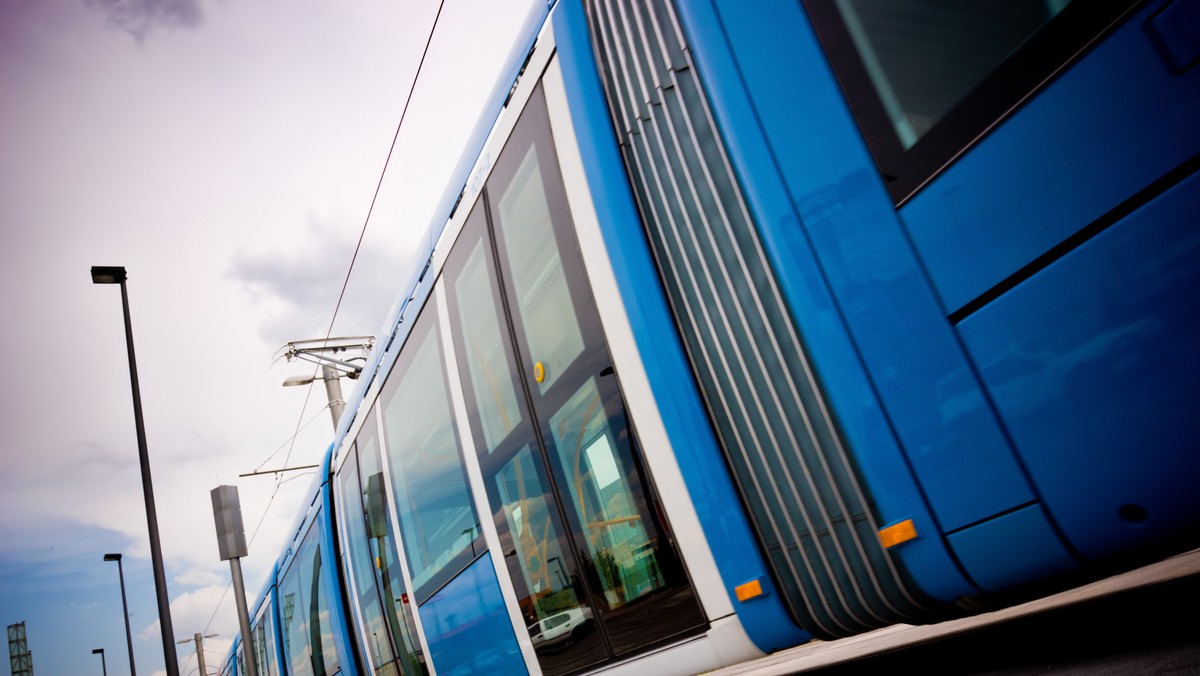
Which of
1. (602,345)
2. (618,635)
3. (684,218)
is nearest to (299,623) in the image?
(618,635)

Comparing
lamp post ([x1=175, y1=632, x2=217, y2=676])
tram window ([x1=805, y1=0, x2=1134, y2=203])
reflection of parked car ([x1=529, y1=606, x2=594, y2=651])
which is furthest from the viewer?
lamp post ([x1=175, y1=632, x2=217, y2=676])

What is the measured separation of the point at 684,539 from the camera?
2.83 metres

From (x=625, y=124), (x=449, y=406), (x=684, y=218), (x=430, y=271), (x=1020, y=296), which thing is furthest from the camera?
(x=430, y=271)

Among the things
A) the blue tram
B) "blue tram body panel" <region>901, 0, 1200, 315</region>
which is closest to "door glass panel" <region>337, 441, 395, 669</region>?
the blue tram

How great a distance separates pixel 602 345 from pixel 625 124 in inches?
34.8

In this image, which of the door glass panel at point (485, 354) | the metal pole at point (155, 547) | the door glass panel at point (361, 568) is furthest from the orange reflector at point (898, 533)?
the metal pole at point (155, 547)

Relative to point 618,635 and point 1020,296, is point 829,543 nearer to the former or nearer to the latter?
point 1020,296

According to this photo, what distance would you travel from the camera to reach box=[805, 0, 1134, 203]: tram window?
1.74 m

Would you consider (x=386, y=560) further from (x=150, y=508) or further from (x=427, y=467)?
(x=150, y=508)

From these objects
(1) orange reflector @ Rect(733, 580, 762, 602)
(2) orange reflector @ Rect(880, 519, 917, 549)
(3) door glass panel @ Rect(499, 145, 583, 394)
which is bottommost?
Result: (1) orange reflector @ Rect(733, 580, 762, 602)

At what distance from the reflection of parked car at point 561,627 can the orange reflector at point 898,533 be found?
1672 mm

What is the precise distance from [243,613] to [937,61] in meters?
11.4

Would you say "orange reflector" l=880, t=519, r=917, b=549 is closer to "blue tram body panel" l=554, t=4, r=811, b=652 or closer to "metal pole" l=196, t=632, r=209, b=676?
"blue tram body panel" l=554, t=4, r=811, b=652

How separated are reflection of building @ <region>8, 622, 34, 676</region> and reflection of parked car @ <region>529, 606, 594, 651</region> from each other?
8385 centimetres
